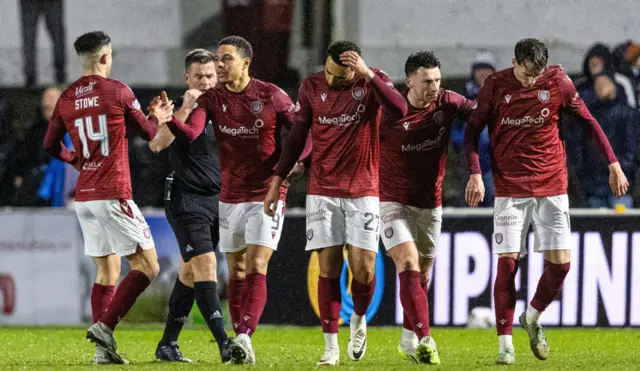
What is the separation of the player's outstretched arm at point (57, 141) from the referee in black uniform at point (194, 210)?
26.1 inches

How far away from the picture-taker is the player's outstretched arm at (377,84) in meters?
7.99

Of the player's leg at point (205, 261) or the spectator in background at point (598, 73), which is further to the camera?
the spectator in background at point (598, 73)

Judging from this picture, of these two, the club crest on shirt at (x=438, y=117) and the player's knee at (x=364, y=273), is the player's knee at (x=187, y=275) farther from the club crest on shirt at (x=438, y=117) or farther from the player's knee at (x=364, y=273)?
the club crest on shirt at (x=438, y=117)

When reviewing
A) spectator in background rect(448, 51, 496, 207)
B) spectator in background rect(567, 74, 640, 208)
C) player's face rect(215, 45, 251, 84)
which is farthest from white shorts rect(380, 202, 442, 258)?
spectator in background rect(567, 74, 640, 208)

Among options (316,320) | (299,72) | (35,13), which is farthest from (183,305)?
(35,13)

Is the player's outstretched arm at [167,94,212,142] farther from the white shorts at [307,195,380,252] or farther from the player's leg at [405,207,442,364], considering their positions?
the player's leg at [405,207,442,364]

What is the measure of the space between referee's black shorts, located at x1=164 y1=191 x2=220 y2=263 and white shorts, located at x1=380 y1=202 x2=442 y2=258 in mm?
1219

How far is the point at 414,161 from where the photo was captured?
9.01 metres

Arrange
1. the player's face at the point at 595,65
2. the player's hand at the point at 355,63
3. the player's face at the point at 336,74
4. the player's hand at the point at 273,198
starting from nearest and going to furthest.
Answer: the player's hand at the point at 355,63 < the player's face at the point at 336,74 < the player's hand at the point at 273,198 < the player's face at the point at 595,65

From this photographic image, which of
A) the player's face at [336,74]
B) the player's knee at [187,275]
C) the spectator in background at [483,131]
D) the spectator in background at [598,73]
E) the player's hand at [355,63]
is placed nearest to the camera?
the player's hand at [355,63]

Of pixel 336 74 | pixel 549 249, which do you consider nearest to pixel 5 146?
pixel 336 74

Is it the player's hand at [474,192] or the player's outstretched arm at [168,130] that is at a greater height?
the player's outstretched arm at [168,130]

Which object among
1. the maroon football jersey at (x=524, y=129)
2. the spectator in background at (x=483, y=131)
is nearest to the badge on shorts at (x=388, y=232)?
the maroon football jersey at (x=524, y=129)

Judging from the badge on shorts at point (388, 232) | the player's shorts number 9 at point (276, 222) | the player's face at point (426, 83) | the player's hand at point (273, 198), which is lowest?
the badge on shorts at point (388, 232)
